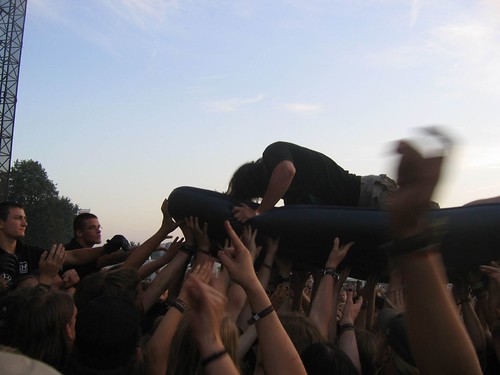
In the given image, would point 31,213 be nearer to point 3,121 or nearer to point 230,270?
point 3,121

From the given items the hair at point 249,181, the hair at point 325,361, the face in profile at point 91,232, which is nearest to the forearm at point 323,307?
the hair at point 325,361

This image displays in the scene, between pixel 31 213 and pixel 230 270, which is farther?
pixel 31 213

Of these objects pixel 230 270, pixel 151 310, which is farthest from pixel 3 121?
pixel 230 270

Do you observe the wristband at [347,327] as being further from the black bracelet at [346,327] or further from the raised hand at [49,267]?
the raised hand at [49,267]

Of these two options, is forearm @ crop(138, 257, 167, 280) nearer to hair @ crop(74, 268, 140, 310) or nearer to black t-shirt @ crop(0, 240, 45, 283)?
black t-shirt @ crop(0, 240, 45, 283)

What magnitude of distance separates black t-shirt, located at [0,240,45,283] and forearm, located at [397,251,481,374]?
3316mm

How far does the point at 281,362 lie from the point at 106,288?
3.98 feet

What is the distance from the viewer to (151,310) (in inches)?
136

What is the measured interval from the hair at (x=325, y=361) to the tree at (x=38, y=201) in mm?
42106

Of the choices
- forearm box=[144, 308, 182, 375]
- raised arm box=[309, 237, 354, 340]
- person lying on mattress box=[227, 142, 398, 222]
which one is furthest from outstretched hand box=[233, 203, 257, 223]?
forearm box=[144, 308, 182, 375]

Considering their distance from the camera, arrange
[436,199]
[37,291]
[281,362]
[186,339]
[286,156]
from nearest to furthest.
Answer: [436,199], [281,362], [186,339], [37,291], [286,156]

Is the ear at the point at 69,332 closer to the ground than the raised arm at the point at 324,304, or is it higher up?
closer to the ground

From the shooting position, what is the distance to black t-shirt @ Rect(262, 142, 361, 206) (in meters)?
3.57

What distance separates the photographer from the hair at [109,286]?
2623mm
